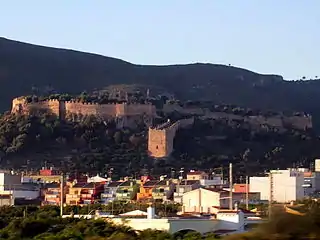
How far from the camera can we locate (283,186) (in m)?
49.4

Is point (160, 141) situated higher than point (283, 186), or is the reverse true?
point (160, 141)

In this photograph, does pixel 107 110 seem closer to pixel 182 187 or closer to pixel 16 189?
pixel 16 189

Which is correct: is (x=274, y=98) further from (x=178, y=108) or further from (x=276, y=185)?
(x=276, y=185)

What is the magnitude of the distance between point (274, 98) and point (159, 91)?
18.4 m

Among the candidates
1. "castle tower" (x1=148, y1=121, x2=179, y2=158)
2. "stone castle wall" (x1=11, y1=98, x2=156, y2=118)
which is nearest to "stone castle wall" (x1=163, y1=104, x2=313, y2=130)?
"stone castle wall" (x1=11, y1=98, x2=156, y2=118)

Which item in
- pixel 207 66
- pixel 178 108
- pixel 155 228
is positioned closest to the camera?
pixel 155 228

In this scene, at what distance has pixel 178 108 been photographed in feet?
276

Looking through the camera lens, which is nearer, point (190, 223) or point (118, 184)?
point (190, 223)

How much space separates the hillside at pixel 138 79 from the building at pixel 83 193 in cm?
4850

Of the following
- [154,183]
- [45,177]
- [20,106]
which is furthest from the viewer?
[20,106]

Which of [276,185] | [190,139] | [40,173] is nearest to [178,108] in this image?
[190,139]

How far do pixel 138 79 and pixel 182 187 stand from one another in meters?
68.9

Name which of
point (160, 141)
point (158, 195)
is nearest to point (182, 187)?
point (158, 195)

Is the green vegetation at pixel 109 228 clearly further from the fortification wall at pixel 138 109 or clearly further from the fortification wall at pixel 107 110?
the fortification wall at pixel 138 109
